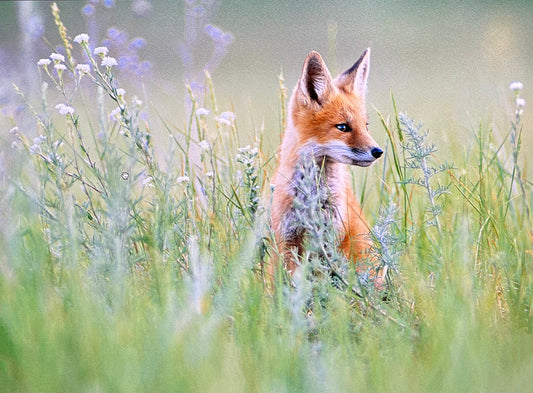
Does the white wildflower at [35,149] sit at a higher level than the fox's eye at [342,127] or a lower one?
lower

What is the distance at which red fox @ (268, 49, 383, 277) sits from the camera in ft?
11.1

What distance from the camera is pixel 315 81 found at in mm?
3609

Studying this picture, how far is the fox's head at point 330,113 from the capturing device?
3.48 metres

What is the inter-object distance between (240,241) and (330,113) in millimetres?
1152

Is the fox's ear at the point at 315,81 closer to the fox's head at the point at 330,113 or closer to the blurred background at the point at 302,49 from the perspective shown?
the fox's head at the point at 330,113

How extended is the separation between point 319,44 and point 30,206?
2201 millimetres

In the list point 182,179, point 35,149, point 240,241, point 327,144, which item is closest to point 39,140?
point 35,149

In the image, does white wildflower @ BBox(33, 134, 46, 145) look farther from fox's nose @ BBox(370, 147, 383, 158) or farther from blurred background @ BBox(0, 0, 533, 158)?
fox's nose @ BBox(370, 147, 383, 158)

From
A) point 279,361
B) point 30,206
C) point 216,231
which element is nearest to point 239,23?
point 216,231

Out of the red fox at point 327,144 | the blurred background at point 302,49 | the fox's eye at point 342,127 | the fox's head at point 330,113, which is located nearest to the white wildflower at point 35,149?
the blurred background at point 302,49

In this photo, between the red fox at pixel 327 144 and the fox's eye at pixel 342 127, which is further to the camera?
the fox's eye at pixel 342 127

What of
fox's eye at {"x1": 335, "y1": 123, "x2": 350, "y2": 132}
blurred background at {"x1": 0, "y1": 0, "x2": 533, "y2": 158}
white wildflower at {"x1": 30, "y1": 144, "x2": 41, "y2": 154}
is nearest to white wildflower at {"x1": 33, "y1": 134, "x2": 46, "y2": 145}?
white wildflower at {"x1": 30, "y1": 144, "x2": 41, "y2": 154}

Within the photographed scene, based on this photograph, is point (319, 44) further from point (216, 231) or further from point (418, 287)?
point (418, 287)

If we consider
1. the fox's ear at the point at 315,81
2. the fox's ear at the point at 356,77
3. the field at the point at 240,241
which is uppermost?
the fox's ear at the point at 356,77
